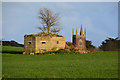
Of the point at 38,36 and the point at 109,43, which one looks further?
the point at 109,43

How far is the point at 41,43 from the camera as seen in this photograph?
27.9 m

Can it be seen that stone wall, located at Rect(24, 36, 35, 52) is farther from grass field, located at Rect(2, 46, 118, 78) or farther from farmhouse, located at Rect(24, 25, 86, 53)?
grass field, located at Rect(2, 46, 118, 78)

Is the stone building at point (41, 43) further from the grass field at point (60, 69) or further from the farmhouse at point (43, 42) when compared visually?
the grass field at point (60, 69)

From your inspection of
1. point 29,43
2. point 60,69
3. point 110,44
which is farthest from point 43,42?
point 110,44

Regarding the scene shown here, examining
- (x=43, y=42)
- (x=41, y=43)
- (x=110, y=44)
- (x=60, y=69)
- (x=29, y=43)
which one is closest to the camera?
(x=60, y=69)

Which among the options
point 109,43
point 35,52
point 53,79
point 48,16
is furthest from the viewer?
point 109,43

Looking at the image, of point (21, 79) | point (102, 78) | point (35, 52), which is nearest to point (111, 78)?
point (102, 78)

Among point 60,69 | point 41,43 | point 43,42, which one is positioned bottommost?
point 60,69

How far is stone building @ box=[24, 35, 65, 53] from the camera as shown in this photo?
91.0 feet

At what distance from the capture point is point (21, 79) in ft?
26.3

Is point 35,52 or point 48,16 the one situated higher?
point 48,16

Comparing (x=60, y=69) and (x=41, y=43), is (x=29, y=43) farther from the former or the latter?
(x=60, y=69)

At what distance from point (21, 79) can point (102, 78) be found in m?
3.80

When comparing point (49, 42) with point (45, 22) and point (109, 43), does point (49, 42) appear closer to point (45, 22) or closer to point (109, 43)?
point (45, 22)
